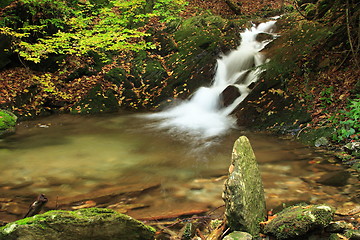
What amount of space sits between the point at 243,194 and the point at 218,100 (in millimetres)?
6825

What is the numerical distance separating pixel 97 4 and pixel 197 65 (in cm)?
646

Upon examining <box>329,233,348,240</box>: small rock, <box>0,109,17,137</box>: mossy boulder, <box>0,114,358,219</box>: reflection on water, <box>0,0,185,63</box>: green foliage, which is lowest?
<box>0,114,358,219</box>: reflection on water

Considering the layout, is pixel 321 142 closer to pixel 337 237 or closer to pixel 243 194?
pixel 337 237

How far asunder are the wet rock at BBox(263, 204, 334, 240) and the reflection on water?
111 cm

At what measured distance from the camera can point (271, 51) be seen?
936cm

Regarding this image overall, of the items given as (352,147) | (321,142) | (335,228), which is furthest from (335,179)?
(335,228)

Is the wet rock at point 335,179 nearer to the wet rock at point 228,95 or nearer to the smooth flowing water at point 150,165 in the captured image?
the smooth flowing water at point 150,165

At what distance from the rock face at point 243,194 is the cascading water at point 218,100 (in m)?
4.36

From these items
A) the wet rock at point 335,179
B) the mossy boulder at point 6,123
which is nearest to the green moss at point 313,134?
the wet rock at point 335,179

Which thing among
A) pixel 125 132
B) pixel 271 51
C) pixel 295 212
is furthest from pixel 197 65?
pixel 295 212

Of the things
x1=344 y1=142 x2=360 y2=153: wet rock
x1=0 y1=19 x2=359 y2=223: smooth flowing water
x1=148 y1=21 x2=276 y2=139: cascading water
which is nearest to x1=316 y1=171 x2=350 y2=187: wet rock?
x1=0 y1=19 x2=359 y2=223: smooth flowing water

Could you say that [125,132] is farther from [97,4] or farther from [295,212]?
[97,4]

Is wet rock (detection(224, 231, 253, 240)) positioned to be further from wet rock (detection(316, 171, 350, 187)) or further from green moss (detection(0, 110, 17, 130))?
green moss (detection(0, 110, 17, 130))

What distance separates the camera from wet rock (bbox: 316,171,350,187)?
379 centimetres
